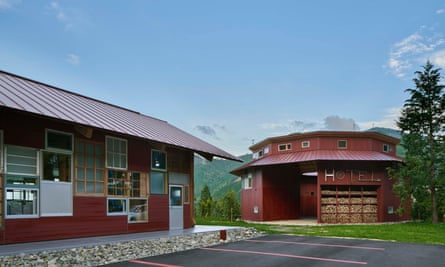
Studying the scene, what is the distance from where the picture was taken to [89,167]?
39.0ft

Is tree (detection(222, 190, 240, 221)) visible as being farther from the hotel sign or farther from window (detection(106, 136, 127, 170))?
window (detection(106, 136, 127, 170))

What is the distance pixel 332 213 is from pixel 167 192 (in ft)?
39.8

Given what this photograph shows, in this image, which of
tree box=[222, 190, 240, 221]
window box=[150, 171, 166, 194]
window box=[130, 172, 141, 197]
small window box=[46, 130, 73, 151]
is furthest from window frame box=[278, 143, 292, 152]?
small window box=[46, 130, 73, 151]

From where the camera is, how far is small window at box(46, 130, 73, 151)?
10.8m

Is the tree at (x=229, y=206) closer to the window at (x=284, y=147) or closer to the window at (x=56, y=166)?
the window at (x=284, y=147)

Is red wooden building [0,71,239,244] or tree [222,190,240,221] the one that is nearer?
red wooden building [0,71,239,244]

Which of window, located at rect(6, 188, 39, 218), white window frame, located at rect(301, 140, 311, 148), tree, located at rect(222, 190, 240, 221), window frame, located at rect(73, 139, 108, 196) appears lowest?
tree, located at rect(222, 190, 240, 221)

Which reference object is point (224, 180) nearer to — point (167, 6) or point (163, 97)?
point (163, 97)

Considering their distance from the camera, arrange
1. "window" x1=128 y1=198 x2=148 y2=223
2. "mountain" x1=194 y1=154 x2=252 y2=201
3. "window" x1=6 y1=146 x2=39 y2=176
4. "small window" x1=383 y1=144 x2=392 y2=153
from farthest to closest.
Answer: "mountain" x1=194 y1=154 x2=252 y2=201 < "small window" x1=383 y1=144 x2=392 y2=153 < "window" x1=128 y1=198 x2=148 y2=223 < "window" x1=6 y1=146 x2=39 y2=176

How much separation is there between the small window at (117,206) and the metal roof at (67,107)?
208cm

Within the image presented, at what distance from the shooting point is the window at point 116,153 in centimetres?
1260

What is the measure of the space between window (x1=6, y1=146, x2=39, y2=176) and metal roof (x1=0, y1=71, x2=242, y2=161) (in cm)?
116

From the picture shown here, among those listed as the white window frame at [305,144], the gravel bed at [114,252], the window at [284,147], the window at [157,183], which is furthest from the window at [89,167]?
the window at [284,147]

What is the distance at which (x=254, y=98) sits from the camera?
27.7 meters
